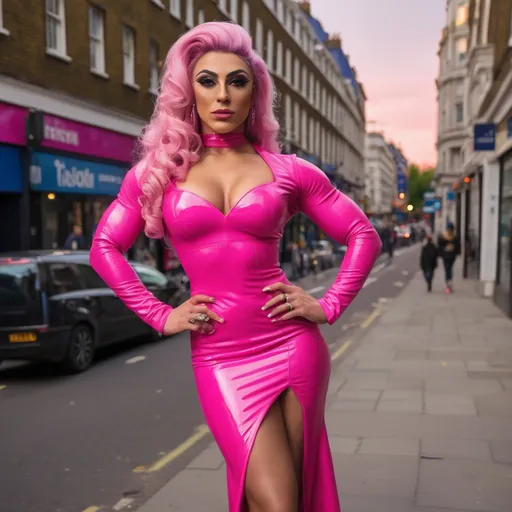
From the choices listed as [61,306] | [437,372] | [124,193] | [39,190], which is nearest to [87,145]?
[39,190]

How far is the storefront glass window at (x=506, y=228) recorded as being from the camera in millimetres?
13205

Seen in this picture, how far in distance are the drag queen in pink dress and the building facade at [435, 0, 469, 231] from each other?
54427 mm

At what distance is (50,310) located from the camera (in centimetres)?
817

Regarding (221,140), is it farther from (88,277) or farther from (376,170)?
(376,170)

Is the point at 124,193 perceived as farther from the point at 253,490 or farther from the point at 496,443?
the point at 496,443

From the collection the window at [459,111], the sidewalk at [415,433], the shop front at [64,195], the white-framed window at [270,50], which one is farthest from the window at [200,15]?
the window at [459,111]

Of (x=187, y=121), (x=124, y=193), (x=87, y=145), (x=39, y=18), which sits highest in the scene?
(x=39, y=18)

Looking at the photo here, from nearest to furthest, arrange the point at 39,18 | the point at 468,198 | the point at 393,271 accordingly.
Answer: the point at 39,18 → the point at 468,198 → the point at 393,271

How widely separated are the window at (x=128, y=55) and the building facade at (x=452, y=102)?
39.2 metres

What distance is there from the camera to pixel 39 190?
15758 millimetres

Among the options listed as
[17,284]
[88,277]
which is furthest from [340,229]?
[88,277]

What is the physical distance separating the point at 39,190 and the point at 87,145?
8.56 feet

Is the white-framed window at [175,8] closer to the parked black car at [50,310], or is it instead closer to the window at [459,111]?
the parked black car at [50,310]

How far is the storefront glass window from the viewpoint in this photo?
13.2 m
